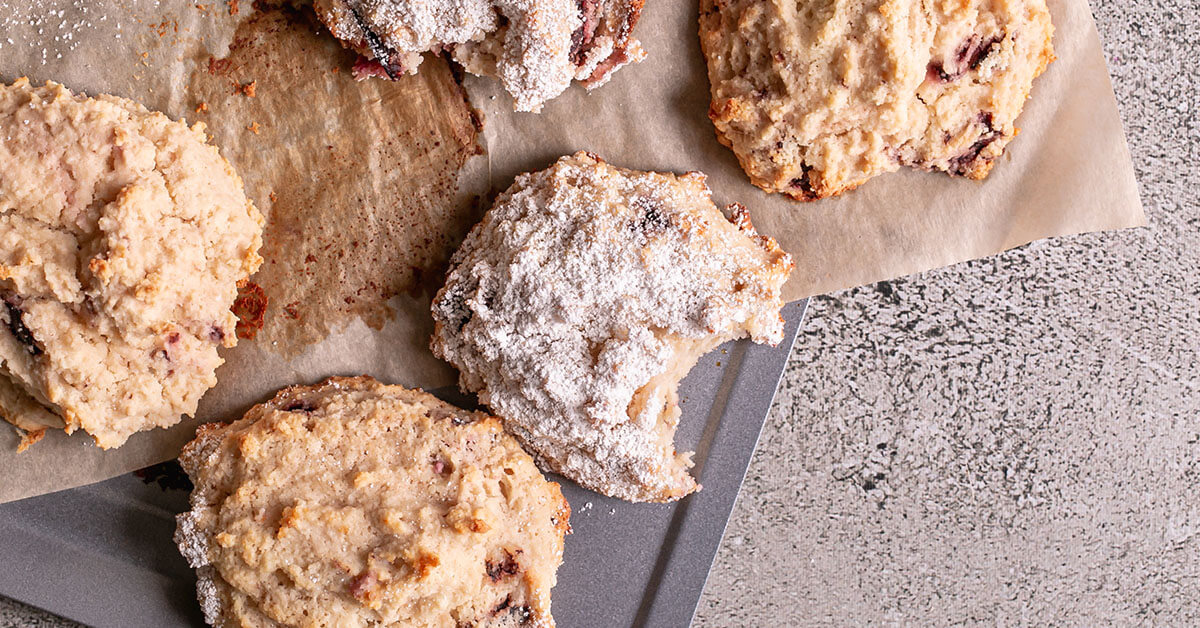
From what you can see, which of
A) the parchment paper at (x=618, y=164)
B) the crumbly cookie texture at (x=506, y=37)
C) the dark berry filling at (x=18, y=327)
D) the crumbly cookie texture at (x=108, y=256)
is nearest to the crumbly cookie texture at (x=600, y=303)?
the parchment paper at (x=618, y=164)

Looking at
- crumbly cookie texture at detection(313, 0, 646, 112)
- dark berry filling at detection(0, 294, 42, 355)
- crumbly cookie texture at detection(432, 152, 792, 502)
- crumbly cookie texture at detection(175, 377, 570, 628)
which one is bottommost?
crumbly cookie texture at detection(175, 377, 570, 628)

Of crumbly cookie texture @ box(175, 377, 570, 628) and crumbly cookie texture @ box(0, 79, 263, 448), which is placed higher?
crumbly cookie texture @ box(0, 79, 263, 448)

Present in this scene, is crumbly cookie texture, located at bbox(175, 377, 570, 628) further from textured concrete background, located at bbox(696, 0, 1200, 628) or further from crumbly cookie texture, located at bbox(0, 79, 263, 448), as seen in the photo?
textured concrete background, located at bbox(696, 0, 1200, 628)

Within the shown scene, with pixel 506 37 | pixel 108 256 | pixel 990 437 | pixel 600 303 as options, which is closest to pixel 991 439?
pixel 990 437

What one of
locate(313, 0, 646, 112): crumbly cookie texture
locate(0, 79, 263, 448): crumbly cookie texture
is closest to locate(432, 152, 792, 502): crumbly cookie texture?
locate(313, 0, 646, 112): crumbly cookie texture

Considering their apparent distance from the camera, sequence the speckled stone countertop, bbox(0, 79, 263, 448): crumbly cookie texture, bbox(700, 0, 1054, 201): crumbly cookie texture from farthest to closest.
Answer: the speckled stone countertop, bbox(700, 0, 1054, 201): crumbly cookie texture, bbox(0, 79, 263, 448): crumbly cookie texture

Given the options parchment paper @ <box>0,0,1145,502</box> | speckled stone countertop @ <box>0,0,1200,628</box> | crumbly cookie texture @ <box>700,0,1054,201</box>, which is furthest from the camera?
speckled stone countertop @ <box>0,0,1200,628</box>
